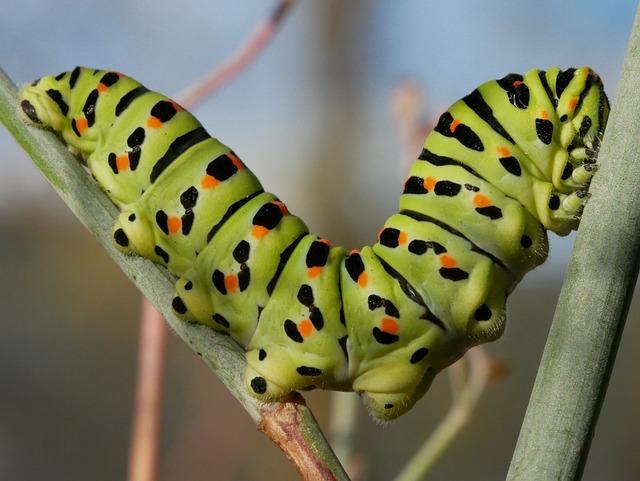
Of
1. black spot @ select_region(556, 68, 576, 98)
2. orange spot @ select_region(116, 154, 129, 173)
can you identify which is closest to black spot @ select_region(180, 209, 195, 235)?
orange spot @ select_region(116, 154, 129, 173)

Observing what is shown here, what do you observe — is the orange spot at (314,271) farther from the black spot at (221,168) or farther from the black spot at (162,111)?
the black spot at (162,111)

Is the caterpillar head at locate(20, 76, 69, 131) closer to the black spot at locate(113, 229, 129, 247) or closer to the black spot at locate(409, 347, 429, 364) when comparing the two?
the black spot at locate(113, 229, 129, 247)

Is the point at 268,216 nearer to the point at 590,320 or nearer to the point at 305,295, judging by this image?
the point at 305,295

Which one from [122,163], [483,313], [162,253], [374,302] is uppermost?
[122,163]

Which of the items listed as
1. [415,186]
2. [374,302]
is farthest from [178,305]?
[415,186]

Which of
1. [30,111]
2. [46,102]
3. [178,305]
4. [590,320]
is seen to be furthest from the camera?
[46,102]

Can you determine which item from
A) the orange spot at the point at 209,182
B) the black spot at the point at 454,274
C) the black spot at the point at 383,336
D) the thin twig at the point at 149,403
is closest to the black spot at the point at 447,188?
the black spot at the point at 454,274

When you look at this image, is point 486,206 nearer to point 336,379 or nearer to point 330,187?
point 336,379
